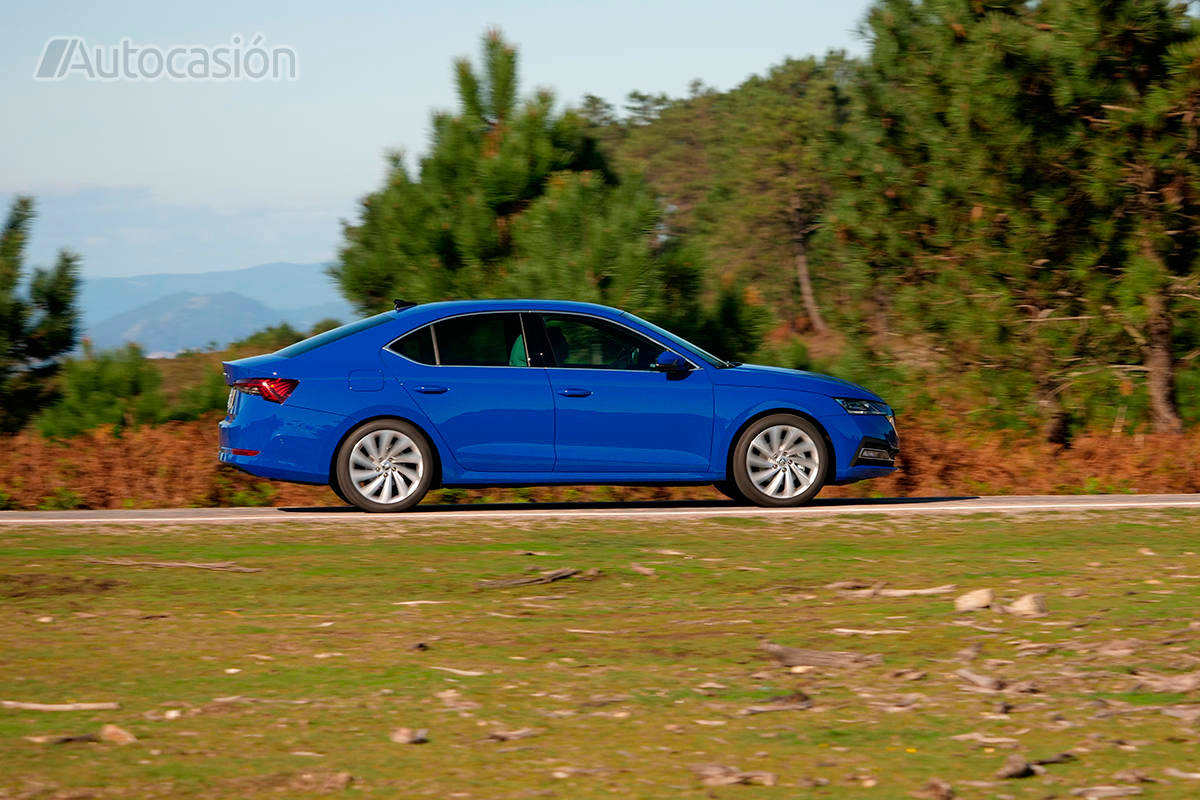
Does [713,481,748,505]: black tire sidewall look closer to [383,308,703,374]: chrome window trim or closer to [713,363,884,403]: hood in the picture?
[713,363,884,403]: hood

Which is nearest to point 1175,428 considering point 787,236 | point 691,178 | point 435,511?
point 435,511

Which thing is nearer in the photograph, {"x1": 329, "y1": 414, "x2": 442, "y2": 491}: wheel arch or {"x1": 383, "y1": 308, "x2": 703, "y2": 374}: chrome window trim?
{"x1": 329, "y1": 414, "x2": 442, "y2": 491}: wheel arch

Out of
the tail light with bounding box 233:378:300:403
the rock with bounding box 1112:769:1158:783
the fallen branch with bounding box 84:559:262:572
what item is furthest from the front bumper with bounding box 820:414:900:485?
the rock with bounding box 1112:769:1158:783

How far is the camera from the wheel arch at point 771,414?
11.6 m

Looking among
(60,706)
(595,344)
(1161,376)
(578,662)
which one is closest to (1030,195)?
(1161,376)

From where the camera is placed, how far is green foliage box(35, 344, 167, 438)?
17250mm

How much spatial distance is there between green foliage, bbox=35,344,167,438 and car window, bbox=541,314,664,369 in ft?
24.2

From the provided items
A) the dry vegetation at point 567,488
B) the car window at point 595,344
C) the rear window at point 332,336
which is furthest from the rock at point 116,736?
the dry vegetation at point 567,488

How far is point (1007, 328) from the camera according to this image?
685 inches

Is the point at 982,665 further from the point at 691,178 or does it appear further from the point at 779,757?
the point at 691,178

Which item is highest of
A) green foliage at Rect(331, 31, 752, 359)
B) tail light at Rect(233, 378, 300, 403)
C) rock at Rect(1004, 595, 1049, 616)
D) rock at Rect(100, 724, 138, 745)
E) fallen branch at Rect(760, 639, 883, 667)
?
green foliage at Rect(331, 31, 752, 359)

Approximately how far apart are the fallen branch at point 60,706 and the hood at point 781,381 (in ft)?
21.9

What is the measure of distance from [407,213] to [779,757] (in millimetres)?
13142

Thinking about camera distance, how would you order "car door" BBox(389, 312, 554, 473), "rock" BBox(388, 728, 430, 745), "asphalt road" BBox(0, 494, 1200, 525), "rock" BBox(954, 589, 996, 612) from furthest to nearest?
"car door" BBox(389, 312, 554, 473) < "asphalt road" BBox(0, 494, 1200, 525) < "rock" BBox(954, 589, 996, 612) < "rock" BBox(388, 728, 430, 745)
